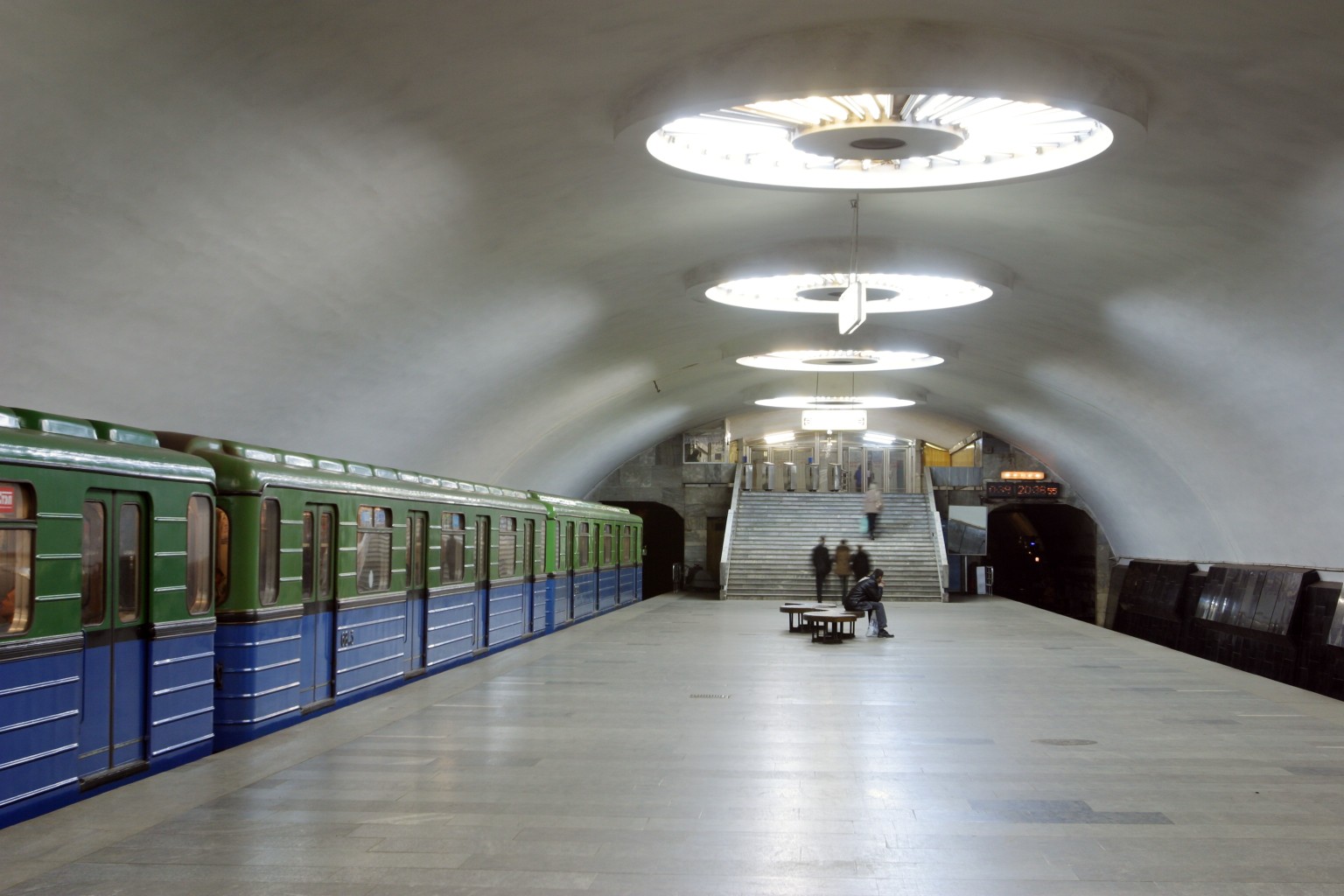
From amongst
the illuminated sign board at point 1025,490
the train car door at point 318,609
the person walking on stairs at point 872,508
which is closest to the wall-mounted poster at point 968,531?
the illuminated sign board at point 1025,490

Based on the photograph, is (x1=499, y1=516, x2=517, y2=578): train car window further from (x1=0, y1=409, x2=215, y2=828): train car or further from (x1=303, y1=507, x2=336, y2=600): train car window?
(x1=0, y1=409, x2=215, y2=828): train car

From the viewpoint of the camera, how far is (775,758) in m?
9.23

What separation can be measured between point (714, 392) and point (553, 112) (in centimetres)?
2422

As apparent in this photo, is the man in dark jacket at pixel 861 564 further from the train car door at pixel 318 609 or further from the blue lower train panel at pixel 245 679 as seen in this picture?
the blue lower train panel at pixel 245 679

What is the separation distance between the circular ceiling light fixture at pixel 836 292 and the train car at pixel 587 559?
492cm

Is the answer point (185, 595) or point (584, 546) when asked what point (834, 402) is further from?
point (185, 595)

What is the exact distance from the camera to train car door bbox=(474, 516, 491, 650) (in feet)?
55.3

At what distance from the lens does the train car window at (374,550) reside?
39.9 ft

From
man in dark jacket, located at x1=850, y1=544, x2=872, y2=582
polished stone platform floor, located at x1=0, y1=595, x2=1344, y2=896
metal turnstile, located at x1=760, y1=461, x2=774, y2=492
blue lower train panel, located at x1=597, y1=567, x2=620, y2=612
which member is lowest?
polished stone platform floor, located at x1=0, y1=595, x2=1344, y2=896

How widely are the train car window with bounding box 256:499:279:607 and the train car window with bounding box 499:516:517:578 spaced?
8025 millimetres

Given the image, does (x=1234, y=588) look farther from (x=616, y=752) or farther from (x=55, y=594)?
(x=55, y=594)

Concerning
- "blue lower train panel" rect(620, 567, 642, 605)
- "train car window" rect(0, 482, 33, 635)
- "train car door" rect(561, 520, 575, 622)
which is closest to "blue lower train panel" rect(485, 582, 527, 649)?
"train car door" rect(561, 520, 575, 622)

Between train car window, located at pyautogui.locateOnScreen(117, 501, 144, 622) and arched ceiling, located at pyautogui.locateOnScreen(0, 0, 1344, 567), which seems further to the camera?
arched ceiling, located at pyautogui.locateOnScreen(0, 0, 1344, 567)

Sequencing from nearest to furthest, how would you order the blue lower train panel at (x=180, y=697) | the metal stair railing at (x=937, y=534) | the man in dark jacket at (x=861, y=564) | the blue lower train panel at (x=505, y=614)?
1. the blue lower train panel at (x=180, y=697)
2. the blue lower train panel at (x=505, y=614)
3. the man in dark jacket at (x=861, y=564)
4. the metal stair railing at (x=937, y=534)
